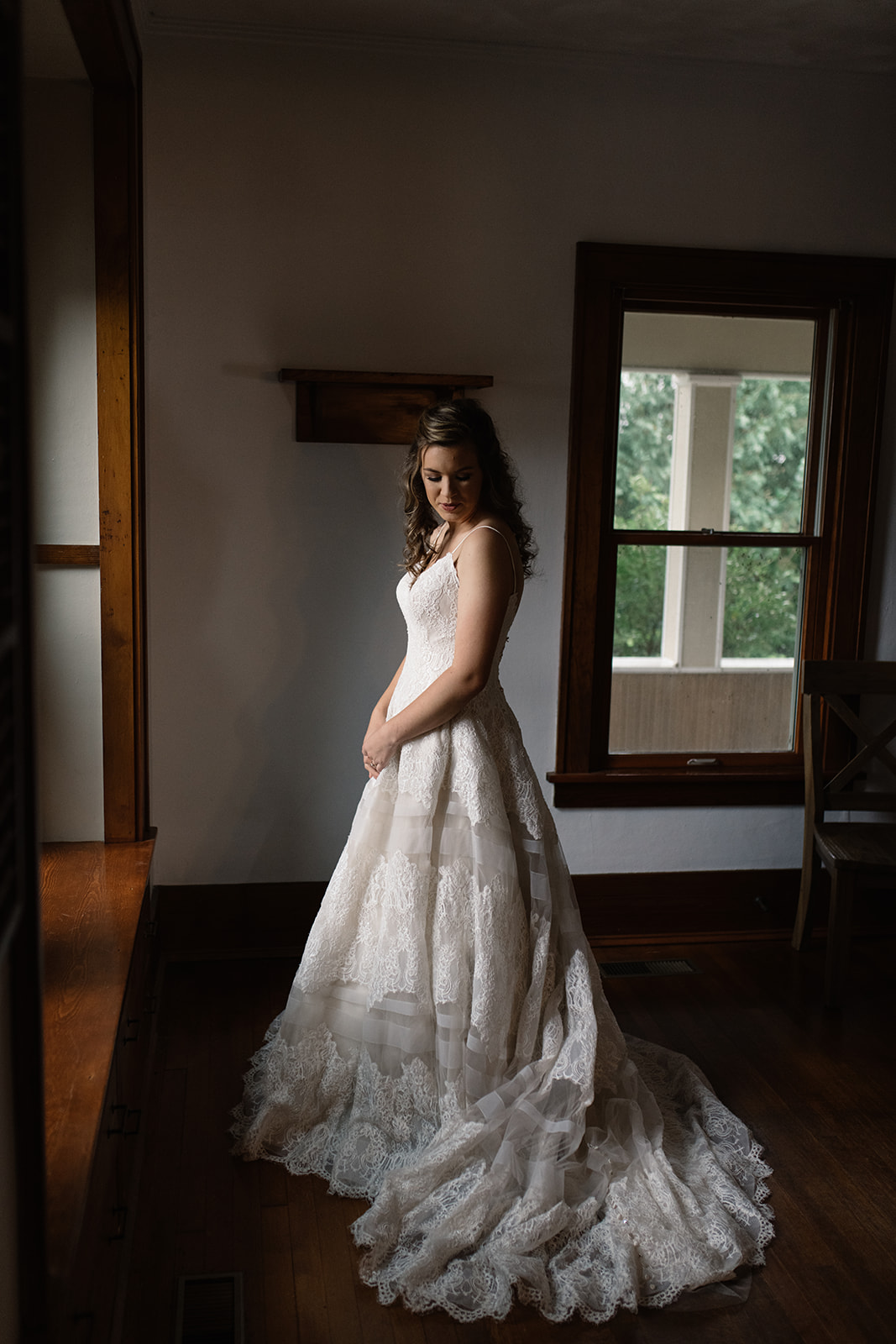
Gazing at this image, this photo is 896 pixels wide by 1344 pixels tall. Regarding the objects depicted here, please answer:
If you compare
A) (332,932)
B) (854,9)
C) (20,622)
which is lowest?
(332,932)

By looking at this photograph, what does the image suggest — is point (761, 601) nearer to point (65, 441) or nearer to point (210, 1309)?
point (65, 441)

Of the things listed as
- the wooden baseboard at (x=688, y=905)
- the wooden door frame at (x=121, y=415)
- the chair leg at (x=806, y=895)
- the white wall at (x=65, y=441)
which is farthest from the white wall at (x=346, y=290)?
the chair leg at (x=806, y=895)

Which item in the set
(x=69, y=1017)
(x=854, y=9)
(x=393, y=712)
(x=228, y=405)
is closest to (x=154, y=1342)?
(x=69, y=1017)

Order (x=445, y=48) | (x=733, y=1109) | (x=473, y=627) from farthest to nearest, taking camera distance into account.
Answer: (x=445, y=48)
(x=733, y=1109)
(x=473, y=627)

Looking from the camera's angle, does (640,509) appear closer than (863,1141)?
No

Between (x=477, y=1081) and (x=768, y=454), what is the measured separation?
2288 millimetres

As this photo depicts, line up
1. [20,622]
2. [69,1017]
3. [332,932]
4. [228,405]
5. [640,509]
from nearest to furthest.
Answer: [20,622] → [69,1017] → [332,932] → [228,405] → [640,509]

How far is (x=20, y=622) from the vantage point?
1.06m

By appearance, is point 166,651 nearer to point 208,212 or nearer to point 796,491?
point 208,212

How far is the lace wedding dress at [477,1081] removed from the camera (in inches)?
79.7

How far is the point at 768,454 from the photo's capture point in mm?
3535

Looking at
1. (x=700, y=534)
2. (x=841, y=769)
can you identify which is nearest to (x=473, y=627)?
(x=700, y=534)

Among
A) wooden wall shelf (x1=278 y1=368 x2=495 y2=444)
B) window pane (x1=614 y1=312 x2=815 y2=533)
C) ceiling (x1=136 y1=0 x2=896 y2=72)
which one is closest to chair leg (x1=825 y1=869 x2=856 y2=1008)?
window pane (x1=614 y1=312 x2=815 y2=533)

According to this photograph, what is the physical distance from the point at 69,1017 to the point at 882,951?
2764 mm
